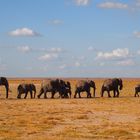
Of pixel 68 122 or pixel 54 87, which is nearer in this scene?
pixel 68 122

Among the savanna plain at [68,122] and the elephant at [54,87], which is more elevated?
the elephant at [54,87]

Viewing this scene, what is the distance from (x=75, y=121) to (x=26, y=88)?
73.4 ft

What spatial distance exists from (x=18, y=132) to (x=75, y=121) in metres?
5.38

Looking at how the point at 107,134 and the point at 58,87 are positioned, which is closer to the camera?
the point at 107,134

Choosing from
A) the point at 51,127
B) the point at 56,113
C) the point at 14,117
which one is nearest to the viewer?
the point at 51,127

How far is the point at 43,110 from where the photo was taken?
35781 mm

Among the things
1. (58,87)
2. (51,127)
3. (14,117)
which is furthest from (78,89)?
(51,127)

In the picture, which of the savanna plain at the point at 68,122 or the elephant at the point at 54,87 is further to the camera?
the elephant at the point at 54,87

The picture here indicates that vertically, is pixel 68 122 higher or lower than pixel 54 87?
lower

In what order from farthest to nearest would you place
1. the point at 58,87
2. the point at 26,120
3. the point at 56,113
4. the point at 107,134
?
the point at 58,87 < the point at 56,113 < the point at 26,120 < the point at 107,134

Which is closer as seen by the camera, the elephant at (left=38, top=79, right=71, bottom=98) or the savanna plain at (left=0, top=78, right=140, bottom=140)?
the savanna plain at (left=0, top=78, right=140, bottom=140)

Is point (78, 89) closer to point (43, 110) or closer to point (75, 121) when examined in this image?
point (43, 110)

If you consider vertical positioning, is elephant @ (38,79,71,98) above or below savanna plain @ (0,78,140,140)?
above

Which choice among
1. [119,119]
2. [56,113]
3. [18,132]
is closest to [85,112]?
[56,113]
